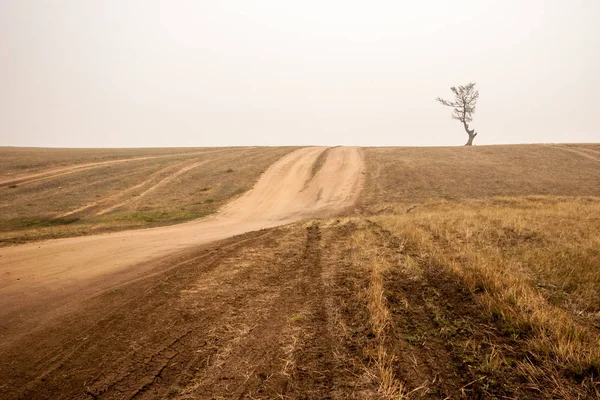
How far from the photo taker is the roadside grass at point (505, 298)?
122 inches

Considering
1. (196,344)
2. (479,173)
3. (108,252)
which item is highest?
(479,173)

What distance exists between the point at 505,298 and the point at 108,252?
35.7 ft

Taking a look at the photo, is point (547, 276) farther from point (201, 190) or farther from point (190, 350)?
point (201, 190)

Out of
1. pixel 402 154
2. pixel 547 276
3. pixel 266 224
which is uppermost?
pixel 402 154

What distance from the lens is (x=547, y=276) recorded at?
566 centimetres

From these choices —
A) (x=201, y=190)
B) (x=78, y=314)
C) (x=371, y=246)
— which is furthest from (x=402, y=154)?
(x=78, y=314)

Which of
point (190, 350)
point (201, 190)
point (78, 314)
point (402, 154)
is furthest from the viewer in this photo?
point (402, 154)

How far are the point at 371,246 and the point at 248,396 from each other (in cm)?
596

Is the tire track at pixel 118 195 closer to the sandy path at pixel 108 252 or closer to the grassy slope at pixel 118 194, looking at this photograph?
the grassy slope at pixel 118 194

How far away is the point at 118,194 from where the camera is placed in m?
21.7

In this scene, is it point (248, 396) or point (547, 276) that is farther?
point (547, 276)

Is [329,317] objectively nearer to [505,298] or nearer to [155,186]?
[505,298]

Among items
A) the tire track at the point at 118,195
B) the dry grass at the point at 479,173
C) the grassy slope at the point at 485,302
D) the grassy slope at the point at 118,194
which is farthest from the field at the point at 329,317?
the dry grass at the point at 479,173

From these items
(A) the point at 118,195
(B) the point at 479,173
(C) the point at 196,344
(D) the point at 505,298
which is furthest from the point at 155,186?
(B) the point at 479,173
